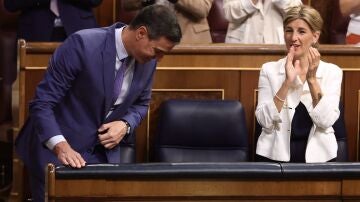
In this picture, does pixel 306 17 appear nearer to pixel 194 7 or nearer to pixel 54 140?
pixel 194 7

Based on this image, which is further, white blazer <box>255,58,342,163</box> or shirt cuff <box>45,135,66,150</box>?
white blazer <box>255,58,342,163</box>

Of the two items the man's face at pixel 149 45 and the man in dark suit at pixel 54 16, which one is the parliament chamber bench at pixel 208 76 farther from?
the man's face at pixel 149 45

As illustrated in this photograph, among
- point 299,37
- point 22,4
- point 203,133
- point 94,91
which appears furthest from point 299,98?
point 22,4

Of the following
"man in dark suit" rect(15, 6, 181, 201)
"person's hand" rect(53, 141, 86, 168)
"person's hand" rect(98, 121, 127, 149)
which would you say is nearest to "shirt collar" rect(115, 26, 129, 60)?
"man in dark suit" rect(15, 6, 181, 201)

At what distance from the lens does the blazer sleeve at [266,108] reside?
7.57 feet

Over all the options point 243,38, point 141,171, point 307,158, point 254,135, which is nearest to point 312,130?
point 307,158

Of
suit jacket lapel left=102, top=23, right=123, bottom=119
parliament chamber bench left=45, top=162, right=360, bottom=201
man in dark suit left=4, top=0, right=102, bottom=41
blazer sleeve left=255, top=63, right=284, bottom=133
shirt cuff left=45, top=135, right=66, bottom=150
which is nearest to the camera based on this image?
parliament chamber bench left=45, top=162, right=360, bottom=201

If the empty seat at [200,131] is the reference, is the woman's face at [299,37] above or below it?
above

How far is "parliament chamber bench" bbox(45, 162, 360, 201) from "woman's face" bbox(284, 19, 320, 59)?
2.74 ft

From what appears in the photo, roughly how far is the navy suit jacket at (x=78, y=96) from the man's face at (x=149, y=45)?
7 cm

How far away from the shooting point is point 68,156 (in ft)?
5.61

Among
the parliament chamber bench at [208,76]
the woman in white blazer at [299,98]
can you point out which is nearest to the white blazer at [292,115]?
the woman in white blazer at [299,98]

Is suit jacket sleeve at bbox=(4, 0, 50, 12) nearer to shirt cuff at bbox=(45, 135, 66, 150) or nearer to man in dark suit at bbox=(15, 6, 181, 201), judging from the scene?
man in dark suit at bbox=(15, 6, 181, 201)

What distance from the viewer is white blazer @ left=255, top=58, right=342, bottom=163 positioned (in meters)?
2.33
